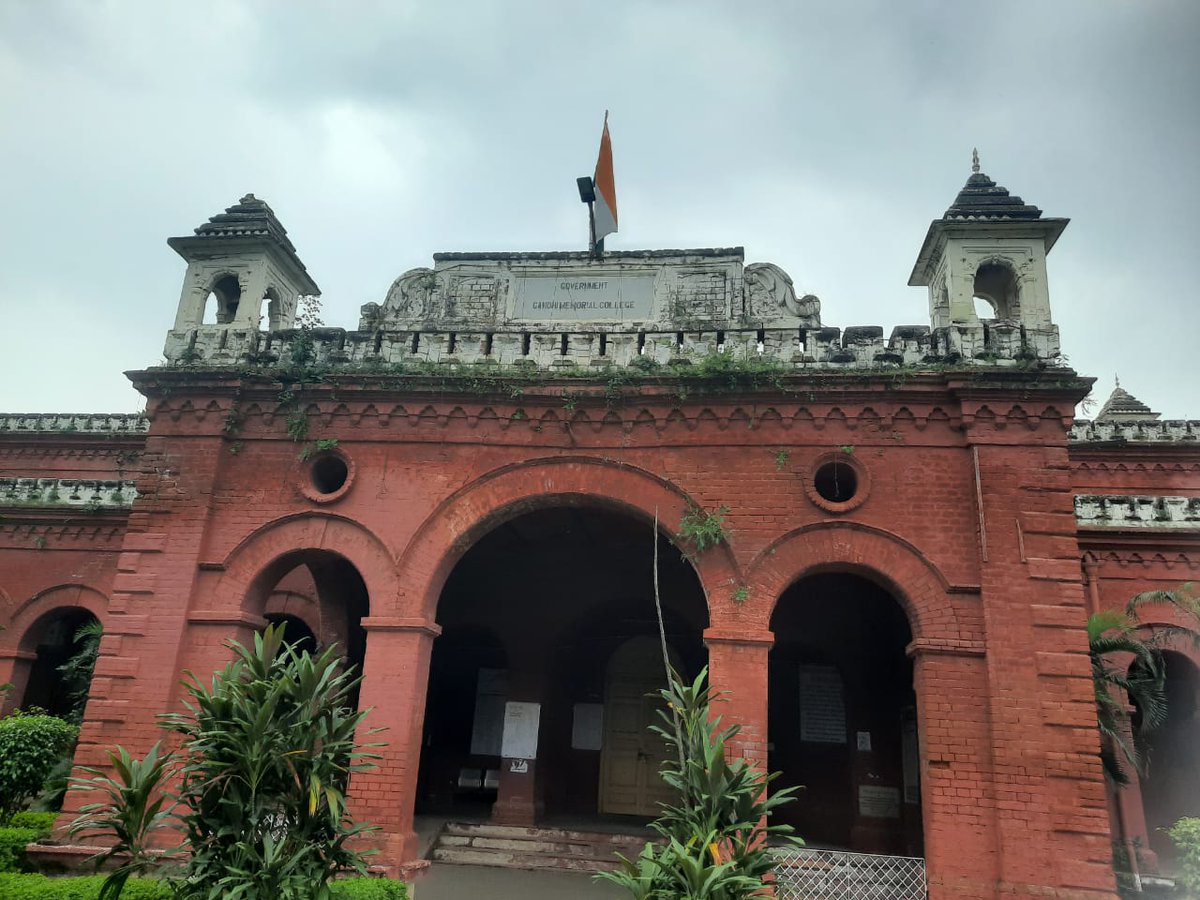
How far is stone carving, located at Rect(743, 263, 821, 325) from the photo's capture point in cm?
1091

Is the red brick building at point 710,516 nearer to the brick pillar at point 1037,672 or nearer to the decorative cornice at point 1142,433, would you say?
the brick pillar at point 1037,672

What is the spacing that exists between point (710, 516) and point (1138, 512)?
24.7 ft

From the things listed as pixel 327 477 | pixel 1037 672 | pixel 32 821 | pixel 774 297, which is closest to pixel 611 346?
pixel 774 297

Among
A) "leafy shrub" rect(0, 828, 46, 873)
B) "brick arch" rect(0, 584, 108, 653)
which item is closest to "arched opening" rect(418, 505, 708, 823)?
"leafy shrub" rect(0, 828, 46, 873)

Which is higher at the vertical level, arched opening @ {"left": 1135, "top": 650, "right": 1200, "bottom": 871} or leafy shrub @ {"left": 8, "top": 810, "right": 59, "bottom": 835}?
arched opening @ {"left": 1135, "top": 650, "right": 1200, "bottom": 871}

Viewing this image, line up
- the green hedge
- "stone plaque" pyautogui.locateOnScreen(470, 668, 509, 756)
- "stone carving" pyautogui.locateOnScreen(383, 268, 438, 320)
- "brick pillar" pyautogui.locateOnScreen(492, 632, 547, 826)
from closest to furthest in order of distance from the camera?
the green hedge, "stone carving" pyautogui.locateOnScreen(383, 268, 438, 320), "brick pillar" pyautogui.locateOnScreen(492, 632, 547, 826), "stone plaque" pyautogui.locateOnScreen(470, 668, 509, 756)

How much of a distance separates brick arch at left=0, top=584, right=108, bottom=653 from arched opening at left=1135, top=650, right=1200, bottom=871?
16.4 m

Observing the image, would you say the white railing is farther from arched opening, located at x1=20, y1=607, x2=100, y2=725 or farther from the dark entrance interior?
the dark entrance interior

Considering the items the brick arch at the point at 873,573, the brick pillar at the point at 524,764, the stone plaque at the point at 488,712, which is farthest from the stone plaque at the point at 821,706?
the stone plaque at the point at 488,712

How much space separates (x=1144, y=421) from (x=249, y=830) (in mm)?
16445

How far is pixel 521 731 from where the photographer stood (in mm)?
13352

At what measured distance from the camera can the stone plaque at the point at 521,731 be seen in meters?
13.2

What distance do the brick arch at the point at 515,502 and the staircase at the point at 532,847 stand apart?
11.0 feet

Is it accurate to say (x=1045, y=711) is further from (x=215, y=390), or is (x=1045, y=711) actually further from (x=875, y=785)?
(x=215, y=390)
